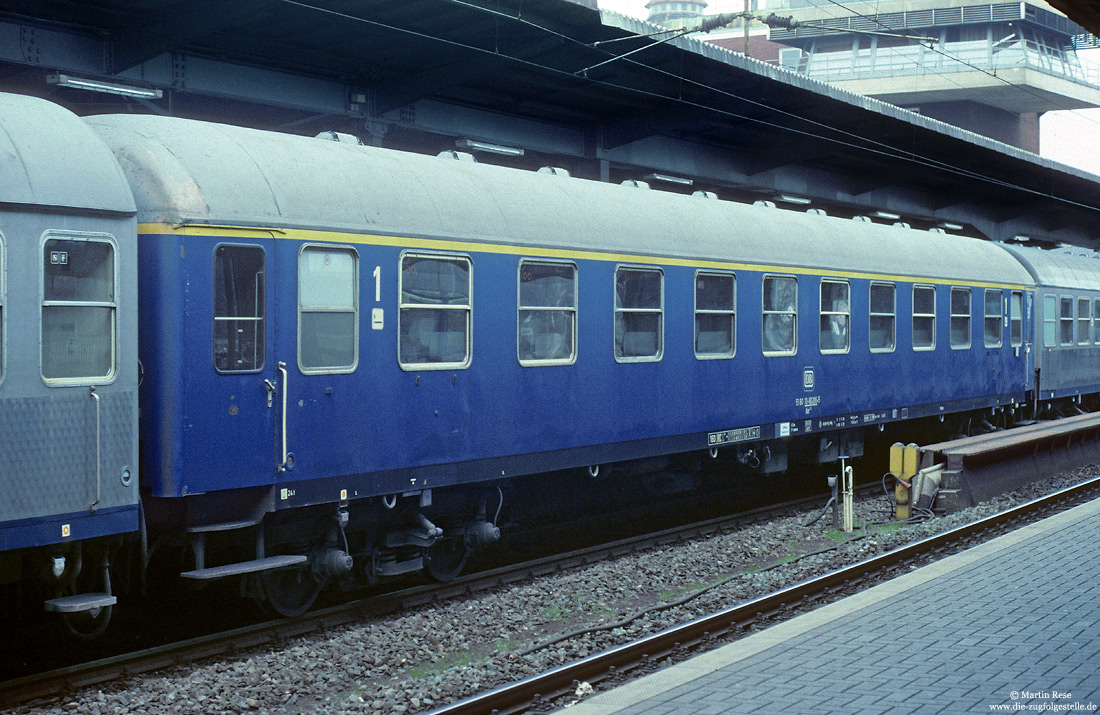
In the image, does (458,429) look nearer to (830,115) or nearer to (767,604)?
(767,604)

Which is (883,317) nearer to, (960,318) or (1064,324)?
(960,318)

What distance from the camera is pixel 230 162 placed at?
7.95 m

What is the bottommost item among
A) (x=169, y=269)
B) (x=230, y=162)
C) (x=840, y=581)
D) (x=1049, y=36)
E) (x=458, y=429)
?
(x=840, y=581)

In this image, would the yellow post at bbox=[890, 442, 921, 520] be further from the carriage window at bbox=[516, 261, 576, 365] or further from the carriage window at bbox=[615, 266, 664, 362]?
the carriage window at bbox=[516, 261, 576, 365]

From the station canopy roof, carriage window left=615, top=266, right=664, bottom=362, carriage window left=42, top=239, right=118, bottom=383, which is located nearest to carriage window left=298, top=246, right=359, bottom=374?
carriage window left=42, top=239, right=118, bottom=383

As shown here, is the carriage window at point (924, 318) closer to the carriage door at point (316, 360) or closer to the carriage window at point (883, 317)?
the carriage window at point (883, 317)

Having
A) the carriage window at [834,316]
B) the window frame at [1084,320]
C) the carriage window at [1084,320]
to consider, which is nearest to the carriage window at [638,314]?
the carriage window at [834,316]

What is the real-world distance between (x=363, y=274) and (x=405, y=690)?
3.25m

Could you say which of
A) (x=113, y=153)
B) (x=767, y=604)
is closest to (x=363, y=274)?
(x=113, y=153)

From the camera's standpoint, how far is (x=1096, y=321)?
76.3 feet

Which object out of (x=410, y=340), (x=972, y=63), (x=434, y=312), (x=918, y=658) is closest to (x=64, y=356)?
(x=410, y=340)

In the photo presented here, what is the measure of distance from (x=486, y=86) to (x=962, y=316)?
333 inches

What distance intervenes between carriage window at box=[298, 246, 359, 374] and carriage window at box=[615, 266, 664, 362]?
333 cm

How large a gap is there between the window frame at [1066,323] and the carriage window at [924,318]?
233 inches
